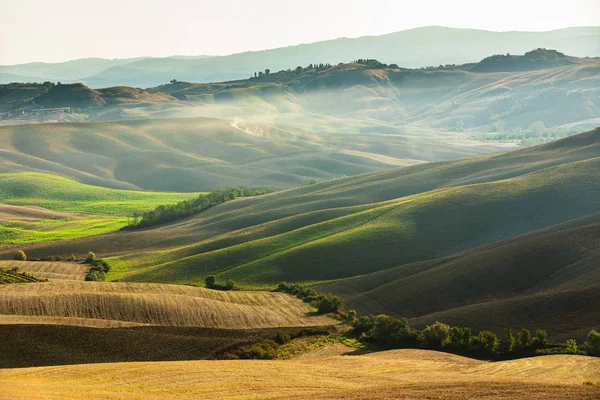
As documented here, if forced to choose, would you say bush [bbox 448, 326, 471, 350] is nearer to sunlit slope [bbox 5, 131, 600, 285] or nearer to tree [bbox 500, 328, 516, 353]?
tree [bbox 500, 328, 516, 353]

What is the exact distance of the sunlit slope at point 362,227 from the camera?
11006 cm

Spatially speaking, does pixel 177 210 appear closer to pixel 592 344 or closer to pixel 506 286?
pixel 506 286

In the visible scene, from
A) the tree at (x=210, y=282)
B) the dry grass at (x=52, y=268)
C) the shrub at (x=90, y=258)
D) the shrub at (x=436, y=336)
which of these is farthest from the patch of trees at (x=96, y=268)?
the shrub at (x=436, y=336)

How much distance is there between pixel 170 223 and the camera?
6319 inches

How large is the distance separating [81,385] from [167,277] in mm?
62297

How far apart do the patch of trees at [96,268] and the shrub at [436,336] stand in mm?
55637

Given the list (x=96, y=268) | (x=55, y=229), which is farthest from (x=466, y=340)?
(x=55, y=229)

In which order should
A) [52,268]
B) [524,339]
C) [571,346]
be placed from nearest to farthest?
[571,346]
[524,339]
[52,268]

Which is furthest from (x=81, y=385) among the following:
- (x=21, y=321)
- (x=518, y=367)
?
(x=518, y=367)

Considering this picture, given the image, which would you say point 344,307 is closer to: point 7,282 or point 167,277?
point 167,277

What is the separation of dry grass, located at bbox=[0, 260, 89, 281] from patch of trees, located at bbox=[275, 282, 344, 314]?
33.4m

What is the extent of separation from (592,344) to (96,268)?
265ft

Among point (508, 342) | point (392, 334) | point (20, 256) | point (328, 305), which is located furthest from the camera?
point (20, 256)

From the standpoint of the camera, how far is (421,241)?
374ft
